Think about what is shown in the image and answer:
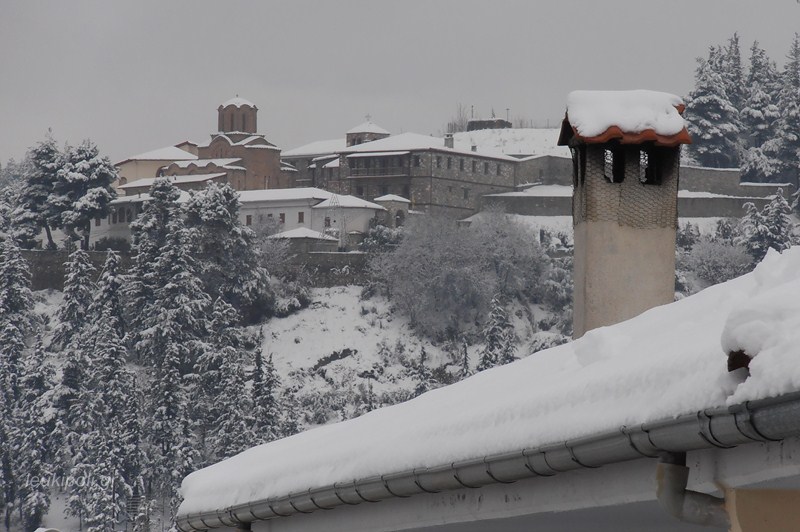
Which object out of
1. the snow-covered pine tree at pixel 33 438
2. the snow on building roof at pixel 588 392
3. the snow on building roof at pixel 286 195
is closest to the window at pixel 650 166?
the snow on building roof at pixel 588 392

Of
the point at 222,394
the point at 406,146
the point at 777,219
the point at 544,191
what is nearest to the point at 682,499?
the point at 222,394

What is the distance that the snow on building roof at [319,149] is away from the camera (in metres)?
108

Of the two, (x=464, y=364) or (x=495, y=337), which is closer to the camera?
(x=495, y=337)

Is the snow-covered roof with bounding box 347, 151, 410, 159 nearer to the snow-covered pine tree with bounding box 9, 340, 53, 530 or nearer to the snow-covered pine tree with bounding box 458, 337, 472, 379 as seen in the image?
the snow-covered pine tree with bounding box 458, 337, 472, 379

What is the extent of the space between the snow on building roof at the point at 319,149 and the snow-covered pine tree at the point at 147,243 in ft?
69.0

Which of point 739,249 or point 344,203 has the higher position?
point 344,203

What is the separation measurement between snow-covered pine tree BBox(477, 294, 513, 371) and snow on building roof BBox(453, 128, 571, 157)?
22.2 meters

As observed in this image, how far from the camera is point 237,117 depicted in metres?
110

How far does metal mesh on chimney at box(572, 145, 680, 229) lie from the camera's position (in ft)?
35.9

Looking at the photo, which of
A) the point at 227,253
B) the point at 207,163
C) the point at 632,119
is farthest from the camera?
the point at 207,163

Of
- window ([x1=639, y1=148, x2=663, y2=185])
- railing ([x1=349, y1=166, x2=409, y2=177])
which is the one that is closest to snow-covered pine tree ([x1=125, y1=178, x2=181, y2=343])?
railing ([x1=349, y1=166, x2=409, y2=177])

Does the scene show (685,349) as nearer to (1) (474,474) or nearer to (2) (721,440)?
(2) (721,440)

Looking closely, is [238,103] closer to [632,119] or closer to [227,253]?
[227,253]

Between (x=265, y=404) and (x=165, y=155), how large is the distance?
137 feet
